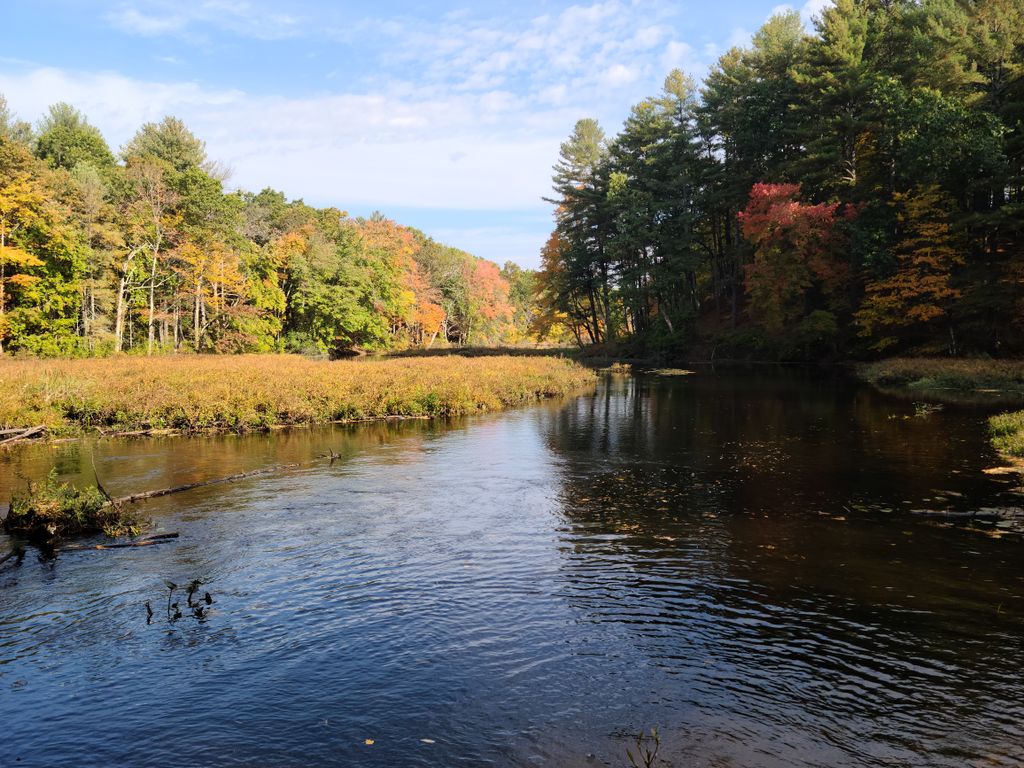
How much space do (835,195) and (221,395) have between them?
43.8 metres

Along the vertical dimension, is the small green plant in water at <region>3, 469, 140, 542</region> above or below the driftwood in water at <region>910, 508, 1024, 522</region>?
above

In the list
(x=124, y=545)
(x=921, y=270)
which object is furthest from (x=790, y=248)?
(x=124, y=545)

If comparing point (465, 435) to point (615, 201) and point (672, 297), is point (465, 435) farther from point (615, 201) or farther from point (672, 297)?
point (672, 297)

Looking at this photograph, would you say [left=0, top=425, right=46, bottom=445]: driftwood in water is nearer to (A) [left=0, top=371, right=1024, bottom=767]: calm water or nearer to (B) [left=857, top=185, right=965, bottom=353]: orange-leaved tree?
(A) [left=0, top=371, right=1024, bottom=767]: calm water

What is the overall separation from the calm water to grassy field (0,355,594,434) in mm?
6175

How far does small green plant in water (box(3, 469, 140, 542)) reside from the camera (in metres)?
10.6

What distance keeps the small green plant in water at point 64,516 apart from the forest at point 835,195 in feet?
134

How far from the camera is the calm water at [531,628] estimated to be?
5434 mm

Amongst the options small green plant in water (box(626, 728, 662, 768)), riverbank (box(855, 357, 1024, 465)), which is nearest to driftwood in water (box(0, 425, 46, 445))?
small green plant in water (box(626, 728, 662, 768))

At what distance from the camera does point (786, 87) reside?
5253cm

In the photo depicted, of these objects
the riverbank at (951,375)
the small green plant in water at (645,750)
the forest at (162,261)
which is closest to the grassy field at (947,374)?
the riverbank at (951,375)

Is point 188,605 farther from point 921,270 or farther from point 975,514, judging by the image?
point 921,270

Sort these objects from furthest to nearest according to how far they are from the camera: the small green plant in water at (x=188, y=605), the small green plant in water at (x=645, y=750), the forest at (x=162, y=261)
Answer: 1. the forest at (x=162, y=261)
2. the small green plant in water at (x=188, y=605)
3. the small green plant in water at (x=645, y=750)

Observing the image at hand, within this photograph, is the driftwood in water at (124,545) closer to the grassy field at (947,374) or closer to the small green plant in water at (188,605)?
the small green plant in water at (188,605)
